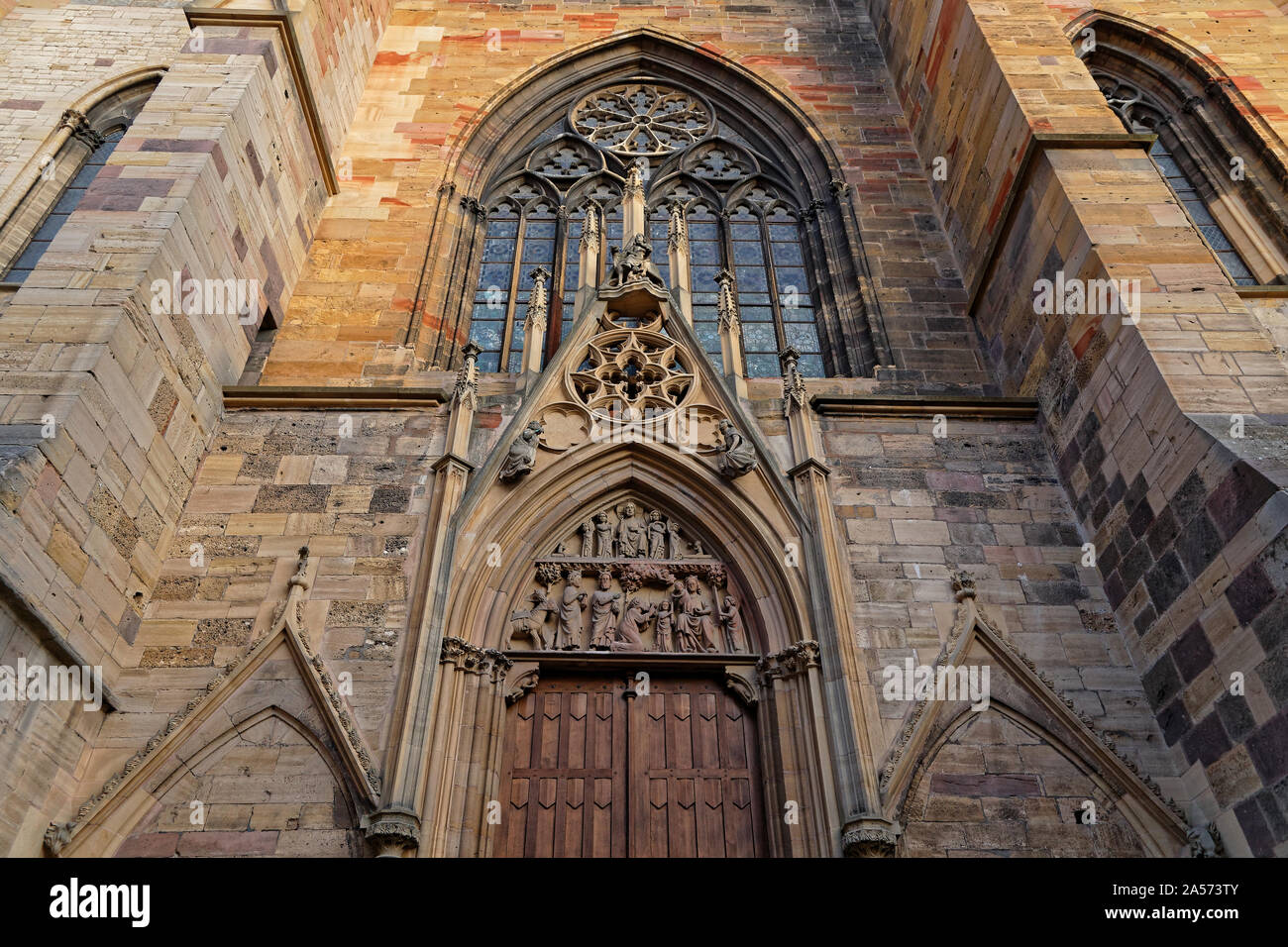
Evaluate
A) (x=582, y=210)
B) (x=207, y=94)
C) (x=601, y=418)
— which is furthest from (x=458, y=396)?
(x=582, y=210)

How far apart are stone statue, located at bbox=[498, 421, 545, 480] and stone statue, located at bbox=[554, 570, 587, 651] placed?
88 centimetres

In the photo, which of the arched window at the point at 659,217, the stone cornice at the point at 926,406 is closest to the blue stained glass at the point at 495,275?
the arched window at the point at 659,217

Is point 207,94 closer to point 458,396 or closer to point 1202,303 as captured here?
point 458,396

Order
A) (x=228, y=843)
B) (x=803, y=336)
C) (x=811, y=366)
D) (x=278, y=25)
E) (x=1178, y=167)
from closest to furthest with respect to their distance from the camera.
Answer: (x=228, y=843), (x=278, y=25), (x=811, y=366), (x=803, y=336), (x=1178, y=167)

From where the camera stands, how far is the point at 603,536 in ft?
23.4

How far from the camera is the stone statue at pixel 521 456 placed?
7004 millimetres

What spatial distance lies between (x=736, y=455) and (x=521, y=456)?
1602 mm

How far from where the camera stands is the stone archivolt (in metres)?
6.58

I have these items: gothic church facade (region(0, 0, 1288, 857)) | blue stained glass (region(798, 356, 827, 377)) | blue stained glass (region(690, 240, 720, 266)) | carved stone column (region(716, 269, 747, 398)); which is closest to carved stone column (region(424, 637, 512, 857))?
gothic church facade (region(0, 0, 1288, 857))

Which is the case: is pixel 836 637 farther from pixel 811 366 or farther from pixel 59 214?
pixel 59 214

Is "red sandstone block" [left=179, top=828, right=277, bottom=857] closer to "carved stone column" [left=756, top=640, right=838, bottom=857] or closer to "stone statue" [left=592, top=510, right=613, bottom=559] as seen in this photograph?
"stone statue" [left=592, top=510, right=613, bottom=559]

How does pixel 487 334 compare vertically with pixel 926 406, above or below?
above

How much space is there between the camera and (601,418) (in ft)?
24.6

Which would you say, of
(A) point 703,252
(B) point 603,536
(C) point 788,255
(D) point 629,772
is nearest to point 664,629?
(B) point 603,536
